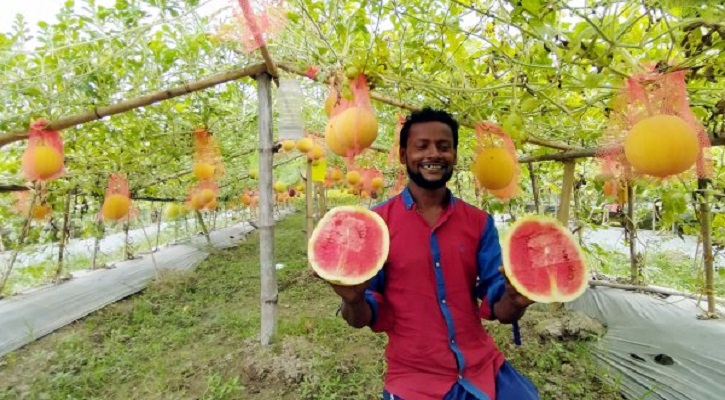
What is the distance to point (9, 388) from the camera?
10.9 ft

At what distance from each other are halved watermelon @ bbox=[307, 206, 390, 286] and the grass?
1882mm

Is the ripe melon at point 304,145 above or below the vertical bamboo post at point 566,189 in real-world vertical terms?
above

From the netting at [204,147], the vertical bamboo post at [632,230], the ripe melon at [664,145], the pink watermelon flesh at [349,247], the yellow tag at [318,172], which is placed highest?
the netting at [204,147]

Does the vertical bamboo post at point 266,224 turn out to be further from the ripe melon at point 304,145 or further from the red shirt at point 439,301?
the red shirt at point 439,301

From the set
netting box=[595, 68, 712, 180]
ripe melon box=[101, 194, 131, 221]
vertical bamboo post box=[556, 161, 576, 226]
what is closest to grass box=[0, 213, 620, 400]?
vertical bamboo post box=[556, 161, 576, 226]

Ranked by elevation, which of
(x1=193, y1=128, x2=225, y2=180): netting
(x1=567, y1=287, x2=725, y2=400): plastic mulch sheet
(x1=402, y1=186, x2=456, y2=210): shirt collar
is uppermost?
(x1=193, y1=128, x2=225, y2=180): netting

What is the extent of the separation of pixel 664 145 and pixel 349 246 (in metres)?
0.98

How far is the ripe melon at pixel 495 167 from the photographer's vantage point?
7.27 feet

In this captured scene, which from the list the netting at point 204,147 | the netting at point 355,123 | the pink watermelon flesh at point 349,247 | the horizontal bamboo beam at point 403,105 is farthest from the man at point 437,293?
the netting at point 204,147

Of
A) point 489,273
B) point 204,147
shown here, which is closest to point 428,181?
point 489,273

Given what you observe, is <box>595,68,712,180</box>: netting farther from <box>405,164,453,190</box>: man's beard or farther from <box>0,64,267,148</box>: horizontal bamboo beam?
<box>0,64,267,148</box>: horizontal bamboo beam

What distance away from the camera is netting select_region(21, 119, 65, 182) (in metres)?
2.54

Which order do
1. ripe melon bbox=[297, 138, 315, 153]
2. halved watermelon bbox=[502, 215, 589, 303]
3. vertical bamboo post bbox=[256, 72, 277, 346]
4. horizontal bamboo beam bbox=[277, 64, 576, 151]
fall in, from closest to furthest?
halved watermelon bbox=[502, 215, 589, 303], horizontal bamboo beam bbox=[277, 64, 576, 151], vertical bamboo post bbox=[256, 72, 277, 346], ripe melon bbox=[297, 138, 315, 153]

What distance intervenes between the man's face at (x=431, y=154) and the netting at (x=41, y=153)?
225 cm
